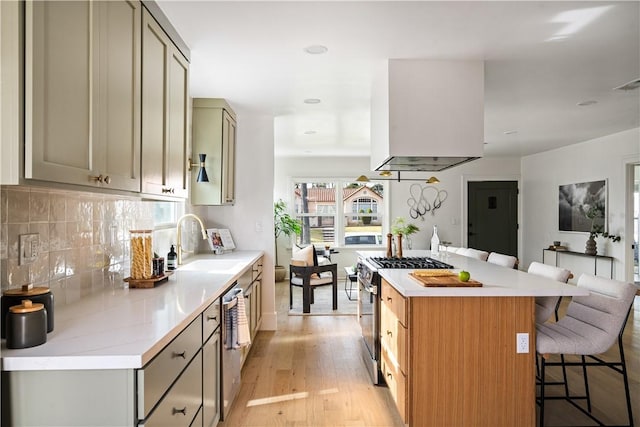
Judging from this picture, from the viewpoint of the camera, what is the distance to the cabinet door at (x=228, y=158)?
4238 millimetres

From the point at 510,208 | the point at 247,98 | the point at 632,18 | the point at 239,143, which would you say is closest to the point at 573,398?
the point at 632,18

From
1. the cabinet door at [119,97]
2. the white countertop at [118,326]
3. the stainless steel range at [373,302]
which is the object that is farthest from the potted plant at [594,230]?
the cabinet door at [119,97]

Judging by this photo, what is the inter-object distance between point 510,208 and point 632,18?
654 cm

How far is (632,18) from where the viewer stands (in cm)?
248

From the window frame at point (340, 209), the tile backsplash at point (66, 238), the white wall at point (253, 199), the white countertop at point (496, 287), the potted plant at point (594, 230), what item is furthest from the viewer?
the window frame at point (340, 209)

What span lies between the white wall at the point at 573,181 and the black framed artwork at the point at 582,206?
0.09m

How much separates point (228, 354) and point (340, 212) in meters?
6.14

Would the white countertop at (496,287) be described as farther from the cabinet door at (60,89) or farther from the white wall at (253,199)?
the white wall at (253,199)

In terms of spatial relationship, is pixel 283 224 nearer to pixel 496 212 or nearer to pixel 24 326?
pixel 496 212

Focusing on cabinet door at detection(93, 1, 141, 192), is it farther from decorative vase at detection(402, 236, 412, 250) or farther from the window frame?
decorative vase at detection(402, 236, 412, 250)

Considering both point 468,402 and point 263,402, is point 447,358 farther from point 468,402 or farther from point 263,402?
point 263,402

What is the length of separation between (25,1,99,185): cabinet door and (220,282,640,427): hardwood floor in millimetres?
1905

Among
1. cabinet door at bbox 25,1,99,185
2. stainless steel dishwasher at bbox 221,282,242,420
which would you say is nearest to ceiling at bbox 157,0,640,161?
cabinet door at bbox 25,1,99,185

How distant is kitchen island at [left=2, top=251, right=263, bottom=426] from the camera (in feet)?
4.25
